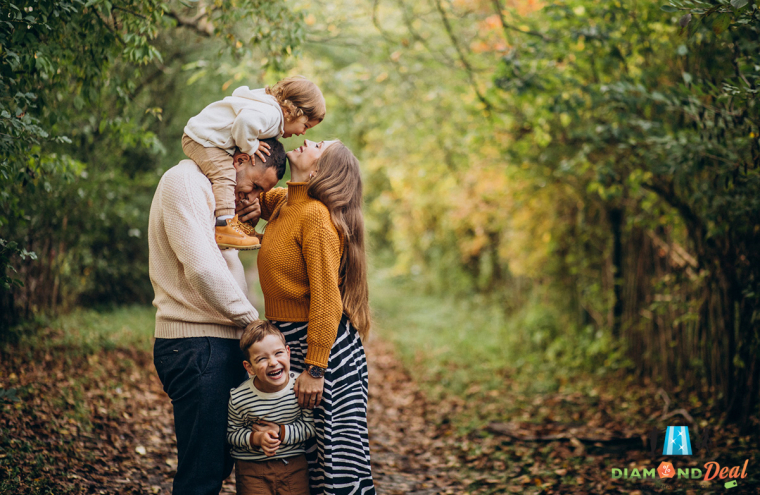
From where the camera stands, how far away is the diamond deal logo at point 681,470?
3.86 m

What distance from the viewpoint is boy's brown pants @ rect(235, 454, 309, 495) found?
2.53 metres

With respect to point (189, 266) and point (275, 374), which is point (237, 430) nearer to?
point (275, 374)

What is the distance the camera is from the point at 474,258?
1312 cm

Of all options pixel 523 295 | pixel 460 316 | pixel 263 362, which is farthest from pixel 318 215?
pixel 460 316

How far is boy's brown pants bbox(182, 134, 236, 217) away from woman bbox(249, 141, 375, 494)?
0.29 meters

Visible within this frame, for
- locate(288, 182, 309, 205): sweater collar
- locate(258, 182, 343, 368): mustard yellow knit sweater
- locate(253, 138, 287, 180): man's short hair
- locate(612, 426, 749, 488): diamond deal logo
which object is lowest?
locate(612, 426, 749, 488): diamond deal logo

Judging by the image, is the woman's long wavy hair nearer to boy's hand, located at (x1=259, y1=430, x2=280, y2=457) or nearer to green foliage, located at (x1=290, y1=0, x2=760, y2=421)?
boy's hand, located at (x1=259, y1=430, x2=280, y2=457)

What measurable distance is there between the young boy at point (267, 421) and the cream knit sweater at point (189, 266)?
0.48 feet

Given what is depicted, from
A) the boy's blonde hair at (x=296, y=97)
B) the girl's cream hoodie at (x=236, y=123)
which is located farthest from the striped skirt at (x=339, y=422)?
the boy's blonde hair at (x=296, y=97)

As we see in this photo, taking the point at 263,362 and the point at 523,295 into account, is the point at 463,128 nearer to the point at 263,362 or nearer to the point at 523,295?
the point at 523,295

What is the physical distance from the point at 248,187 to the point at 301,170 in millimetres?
261

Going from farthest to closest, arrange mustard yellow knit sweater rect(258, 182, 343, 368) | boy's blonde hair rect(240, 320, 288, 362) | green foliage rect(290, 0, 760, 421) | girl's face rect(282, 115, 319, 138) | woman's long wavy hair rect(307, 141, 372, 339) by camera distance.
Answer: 1. green foliage rect(290, 0, 760, 421)
2. girl's face rect(282, 115, 319, 138)
3. woman's long wavy hair rect(307, 141, 372, 339)
4. mustard yellow knit sweater rect(258, 182, 343, 368)
5. boy's blonde hair rect(240, 320, 288, 362)

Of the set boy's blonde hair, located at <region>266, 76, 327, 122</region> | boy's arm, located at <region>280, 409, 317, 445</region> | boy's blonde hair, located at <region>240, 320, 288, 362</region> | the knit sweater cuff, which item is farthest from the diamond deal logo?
boy's blonde hair, located at <region>266, 76, 327, 122</region>

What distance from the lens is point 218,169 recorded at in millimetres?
2471
